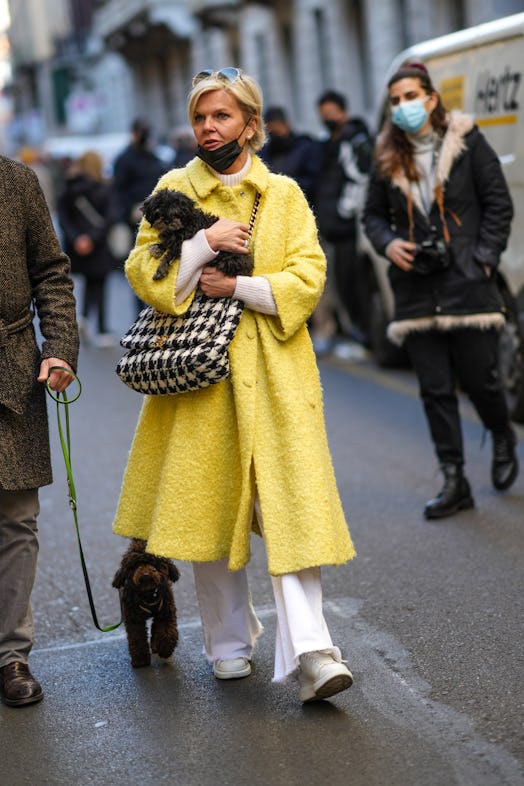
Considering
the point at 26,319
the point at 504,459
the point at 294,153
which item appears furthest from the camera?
the point at 294,153

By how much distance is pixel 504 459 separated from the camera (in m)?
7.65

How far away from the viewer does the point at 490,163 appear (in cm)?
705

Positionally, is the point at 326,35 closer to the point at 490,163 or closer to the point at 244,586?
the point at 490,163

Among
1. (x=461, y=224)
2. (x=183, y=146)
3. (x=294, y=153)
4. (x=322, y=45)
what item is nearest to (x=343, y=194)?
(x=294, y=153)

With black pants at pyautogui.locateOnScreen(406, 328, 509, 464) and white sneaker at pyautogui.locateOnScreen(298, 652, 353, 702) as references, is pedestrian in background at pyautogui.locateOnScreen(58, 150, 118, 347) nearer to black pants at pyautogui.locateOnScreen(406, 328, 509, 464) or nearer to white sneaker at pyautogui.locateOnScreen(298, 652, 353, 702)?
black pants at pyautogui.locateOnScreen(406, 328, 509, 464)

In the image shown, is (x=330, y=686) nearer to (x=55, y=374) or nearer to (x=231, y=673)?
(x=231, y=673)

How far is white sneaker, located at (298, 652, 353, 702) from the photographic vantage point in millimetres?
4562

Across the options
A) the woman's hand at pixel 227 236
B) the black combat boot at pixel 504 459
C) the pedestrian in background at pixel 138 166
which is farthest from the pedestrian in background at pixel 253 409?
the pedestrian in background at pixel 138 166

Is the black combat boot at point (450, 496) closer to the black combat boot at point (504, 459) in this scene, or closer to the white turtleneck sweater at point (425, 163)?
the black combat boot at point (504, 459)

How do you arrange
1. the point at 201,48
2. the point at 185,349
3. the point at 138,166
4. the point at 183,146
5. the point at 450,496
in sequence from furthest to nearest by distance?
the point at 201,48 → the point at 183,146 → the point at 138,166 → the point at 450,496 → the point at 185,349

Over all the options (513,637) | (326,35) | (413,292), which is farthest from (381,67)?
(513,637)

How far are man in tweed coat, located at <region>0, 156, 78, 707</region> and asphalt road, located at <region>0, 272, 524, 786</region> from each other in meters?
0.26

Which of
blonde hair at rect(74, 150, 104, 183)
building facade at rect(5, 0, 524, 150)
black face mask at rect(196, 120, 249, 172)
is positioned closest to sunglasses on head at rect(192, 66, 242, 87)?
black face mask at rect(196, 120, 249, 172)

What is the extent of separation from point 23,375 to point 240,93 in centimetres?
110
